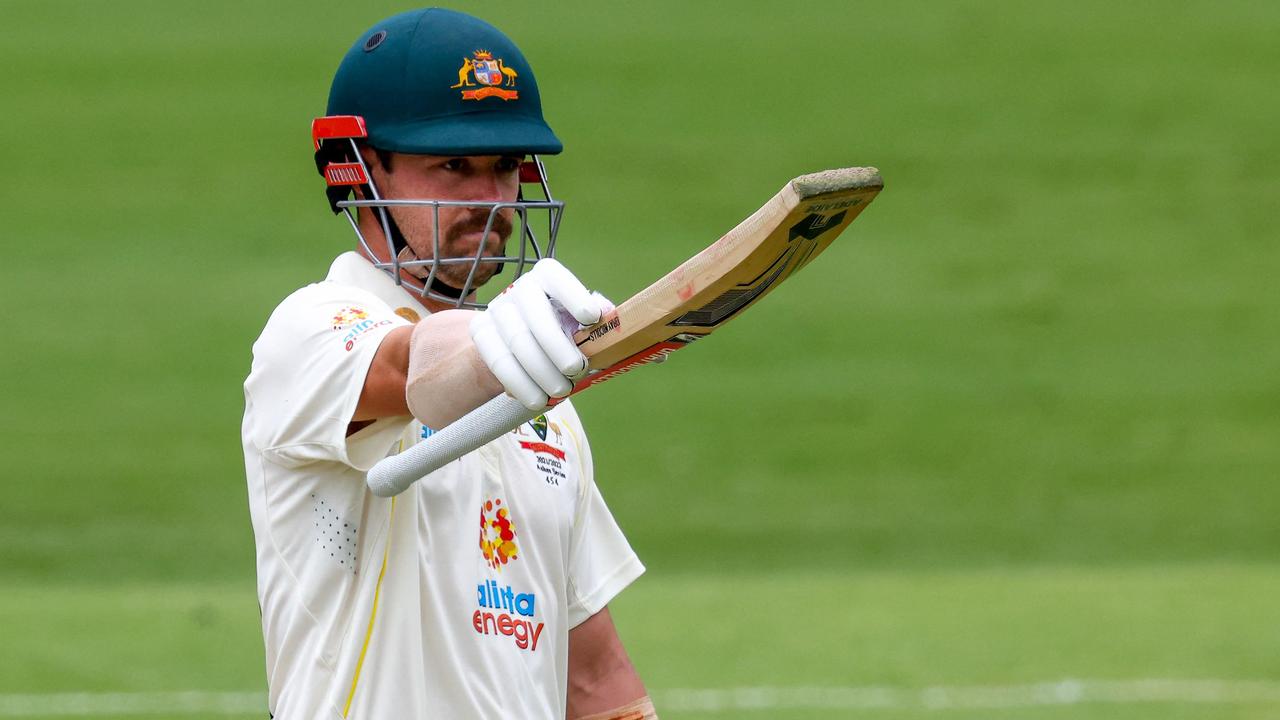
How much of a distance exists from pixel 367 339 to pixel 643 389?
9.01 meters

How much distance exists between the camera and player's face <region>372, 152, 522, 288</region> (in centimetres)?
333

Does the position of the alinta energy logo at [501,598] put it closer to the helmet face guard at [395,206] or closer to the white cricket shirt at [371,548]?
the white cricket shirt at [371,548]

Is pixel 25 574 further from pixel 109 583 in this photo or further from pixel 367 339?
pixel 367 339

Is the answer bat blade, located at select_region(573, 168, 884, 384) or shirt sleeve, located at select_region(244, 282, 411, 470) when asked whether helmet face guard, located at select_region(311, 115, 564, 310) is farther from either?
bat blade, located at select_region(573, 168, 884, 384)

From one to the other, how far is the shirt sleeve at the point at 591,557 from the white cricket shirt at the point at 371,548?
8.9 inches

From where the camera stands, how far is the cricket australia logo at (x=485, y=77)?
10.9 ft

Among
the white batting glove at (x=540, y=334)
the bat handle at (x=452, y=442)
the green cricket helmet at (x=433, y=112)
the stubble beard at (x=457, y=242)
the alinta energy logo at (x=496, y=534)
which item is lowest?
the alinta energy logo at (x=496, y=534)

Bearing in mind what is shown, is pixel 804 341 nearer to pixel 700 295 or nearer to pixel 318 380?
pixel 318 380

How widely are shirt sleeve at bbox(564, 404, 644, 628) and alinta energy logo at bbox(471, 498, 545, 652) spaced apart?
268mm

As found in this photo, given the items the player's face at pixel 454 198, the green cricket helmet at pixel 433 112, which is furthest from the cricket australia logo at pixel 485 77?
the player's face at pixel 454 198

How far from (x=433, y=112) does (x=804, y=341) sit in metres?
9.02

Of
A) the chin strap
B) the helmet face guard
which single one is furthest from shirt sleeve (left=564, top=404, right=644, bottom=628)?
the helmet face guard

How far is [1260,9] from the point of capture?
1476cm

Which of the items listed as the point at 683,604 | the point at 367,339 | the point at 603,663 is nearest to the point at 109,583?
the point at 683,604
